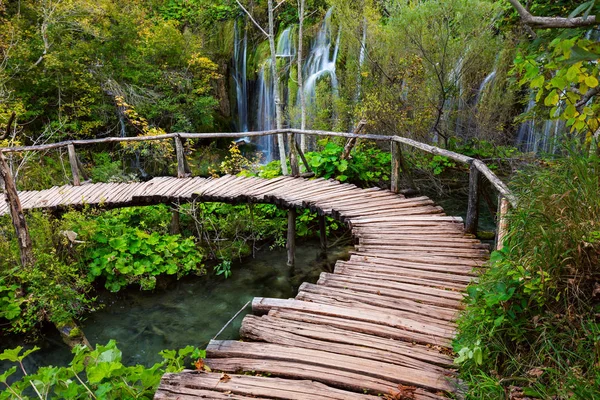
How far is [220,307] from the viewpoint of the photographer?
21.5 ft

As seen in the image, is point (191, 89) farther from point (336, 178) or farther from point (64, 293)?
point (64, 293)

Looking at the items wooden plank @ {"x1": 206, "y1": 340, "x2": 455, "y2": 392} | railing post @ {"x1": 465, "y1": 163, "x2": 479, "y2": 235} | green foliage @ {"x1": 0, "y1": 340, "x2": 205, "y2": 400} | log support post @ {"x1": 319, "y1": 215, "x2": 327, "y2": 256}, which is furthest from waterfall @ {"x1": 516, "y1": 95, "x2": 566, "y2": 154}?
green foliage @ {"x1": 0, "y1": 340, "x2": 205, "y2": 400}

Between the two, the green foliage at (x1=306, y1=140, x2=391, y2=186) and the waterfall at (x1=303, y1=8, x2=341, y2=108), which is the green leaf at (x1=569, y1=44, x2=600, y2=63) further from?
the waterfall at (x1=303, y1=8, x2=341, y2=108)

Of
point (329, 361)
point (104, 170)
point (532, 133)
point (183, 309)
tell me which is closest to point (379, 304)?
point (329, 361)

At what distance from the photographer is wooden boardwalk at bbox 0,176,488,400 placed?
89.9 inches

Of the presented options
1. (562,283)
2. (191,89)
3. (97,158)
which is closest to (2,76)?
(97,158)

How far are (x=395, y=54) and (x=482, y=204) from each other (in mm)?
4459

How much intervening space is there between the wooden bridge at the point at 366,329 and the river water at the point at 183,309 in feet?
8.27

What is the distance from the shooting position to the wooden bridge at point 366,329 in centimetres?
228

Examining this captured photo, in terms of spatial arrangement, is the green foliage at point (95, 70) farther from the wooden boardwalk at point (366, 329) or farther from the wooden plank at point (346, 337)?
the wooden plank at point (346, 337)

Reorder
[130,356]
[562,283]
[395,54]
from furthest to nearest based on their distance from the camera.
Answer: [395,54]
[130,356]
[562,283]

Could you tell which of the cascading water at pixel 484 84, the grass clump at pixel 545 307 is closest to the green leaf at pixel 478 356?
the grass clump at pixel 545 307

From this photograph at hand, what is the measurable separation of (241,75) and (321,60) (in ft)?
13.6

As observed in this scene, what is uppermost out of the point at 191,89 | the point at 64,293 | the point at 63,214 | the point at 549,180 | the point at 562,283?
the point at 191,89
